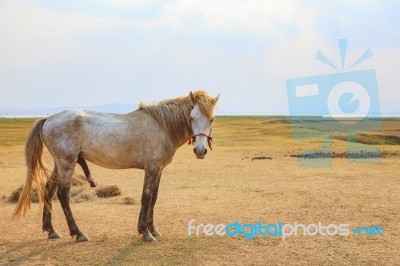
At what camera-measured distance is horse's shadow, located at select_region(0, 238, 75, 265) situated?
7.00 m

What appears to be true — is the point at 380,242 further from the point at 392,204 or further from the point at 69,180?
the point at 69,180

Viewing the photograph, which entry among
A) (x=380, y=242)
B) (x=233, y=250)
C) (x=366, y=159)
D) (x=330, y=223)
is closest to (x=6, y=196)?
(x=233, y=250)

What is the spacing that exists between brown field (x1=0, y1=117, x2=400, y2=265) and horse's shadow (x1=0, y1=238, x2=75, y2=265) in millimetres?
18

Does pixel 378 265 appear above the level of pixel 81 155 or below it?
below

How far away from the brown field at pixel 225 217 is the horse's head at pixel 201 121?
183 centimetres

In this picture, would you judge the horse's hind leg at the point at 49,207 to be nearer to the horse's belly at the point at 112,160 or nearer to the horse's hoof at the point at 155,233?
the horse's belly at the point at 112,160

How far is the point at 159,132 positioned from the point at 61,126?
1.83m

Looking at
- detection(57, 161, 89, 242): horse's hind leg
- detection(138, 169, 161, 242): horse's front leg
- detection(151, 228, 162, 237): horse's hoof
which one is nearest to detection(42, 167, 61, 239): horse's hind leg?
detection(57, 161, 89, 242): horse's hind leg

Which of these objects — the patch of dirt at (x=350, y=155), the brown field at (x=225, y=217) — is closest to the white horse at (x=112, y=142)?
the brown field at (x=225, y=217)

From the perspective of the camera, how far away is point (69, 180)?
8062 millimetres

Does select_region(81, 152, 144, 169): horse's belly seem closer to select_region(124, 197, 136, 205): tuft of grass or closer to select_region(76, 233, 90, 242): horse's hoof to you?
select_region(76, 233, 90, 242): horse's hoof

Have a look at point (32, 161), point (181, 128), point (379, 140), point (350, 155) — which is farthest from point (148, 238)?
point (379, 140)

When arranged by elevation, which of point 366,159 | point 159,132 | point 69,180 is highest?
point 159,132

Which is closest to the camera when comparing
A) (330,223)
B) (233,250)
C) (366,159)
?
(233,250)
